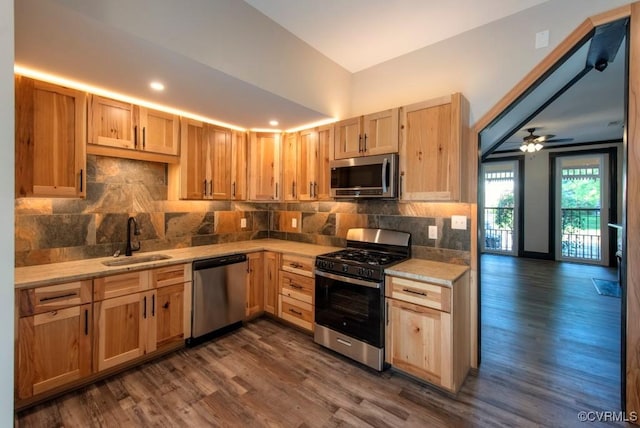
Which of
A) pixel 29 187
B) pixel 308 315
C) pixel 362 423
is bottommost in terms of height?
pixel 362 423

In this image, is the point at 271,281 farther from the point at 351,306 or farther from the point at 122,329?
the point at 122,329

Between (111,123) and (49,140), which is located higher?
(111,123)

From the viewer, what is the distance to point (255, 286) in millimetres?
3385

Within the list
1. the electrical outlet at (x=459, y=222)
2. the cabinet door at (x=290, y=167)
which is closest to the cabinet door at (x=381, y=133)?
the electrical outlet at (x=459, y=222)

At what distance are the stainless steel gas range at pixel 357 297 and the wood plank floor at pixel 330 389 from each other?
0.18m

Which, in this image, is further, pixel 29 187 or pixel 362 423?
pixel 29 187

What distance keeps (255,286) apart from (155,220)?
4.44ft

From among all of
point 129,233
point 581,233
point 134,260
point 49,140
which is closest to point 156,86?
point 49,140

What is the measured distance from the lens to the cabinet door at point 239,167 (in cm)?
348

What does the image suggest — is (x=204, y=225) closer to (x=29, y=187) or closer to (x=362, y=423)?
(x=29, y=187)

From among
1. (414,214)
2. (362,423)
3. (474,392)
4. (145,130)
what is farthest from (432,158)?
(145,130)

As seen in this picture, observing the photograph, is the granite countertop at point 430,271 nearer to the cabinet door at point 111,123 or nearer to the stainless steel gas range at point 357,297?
the stainless steel gas range at point 357,297

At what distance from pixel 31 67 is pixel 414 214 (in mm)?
3359

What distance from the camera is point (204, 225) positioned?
3.54 meters
